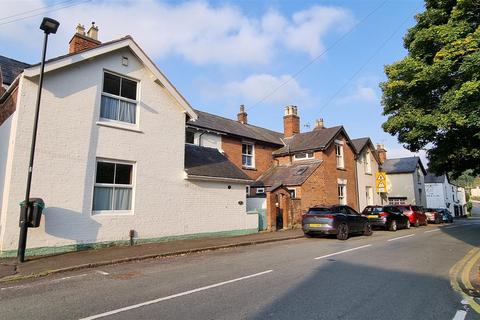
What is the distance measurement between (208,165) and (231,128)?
8.88 meters

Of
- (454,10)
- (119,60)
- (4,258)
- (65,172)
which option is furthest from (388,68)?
(4,258)

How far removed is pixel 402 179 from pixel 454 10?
32.0 meters

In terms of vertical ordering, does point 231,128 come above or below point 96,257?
above

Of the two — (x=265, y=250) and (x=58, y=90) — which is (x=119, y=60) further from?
(x=265, y=250)

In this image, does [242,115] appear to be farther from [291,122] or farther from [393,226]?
[393,226]

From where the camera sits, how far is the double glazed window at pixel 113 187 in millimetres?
11766

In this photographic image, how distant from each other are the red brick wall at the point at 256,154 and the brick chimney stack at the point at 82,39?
35.9ft

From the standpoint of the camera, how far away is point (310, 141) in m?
26.2

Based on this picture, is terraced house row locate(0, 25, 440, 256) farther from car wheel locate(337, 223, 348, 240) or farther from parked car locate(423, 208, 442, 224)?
parked car locate(423, 208, 442, 224)

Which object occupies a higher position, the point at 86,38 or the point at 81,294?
the point at 86,38

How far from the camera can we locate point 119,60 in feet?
42.4

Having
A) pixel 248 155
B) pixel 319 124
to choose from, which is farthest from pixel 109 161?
pixel 319 124

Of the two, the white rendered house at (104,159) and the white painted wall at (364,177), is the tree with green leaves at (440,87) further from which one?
the white painted wall at (364,177)

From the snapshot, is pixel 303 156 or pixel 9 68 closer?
pixel 9 68
